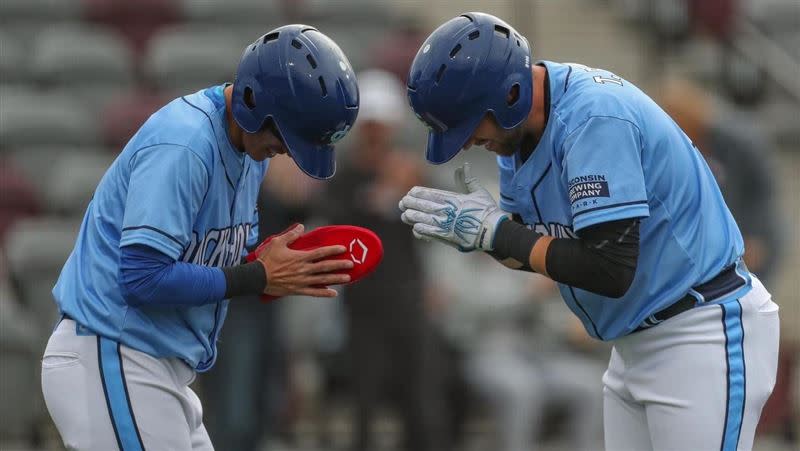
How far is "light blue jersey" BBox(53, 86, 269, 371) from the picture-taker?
390 cm

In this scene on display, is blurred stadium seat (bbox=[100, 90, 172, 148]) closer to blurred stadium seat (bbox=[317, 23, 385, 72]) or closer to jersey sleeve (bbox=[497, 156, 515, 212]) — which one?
blurred stadium seat (bbox=[317, 23, 385, 72])

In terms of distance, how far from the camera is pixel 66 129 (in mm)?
9391

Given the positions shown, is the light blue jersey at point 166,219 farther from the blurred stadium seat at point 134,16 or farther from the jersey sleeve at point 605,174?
the blurred stadium seat at point 134,16

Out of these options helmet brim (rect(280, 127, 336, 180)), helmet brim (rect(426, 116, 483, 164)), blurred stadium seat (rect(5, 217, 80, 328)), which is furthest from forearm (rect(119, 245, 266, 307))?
blurred stadium seat (rect(5, 217, 80, 328))

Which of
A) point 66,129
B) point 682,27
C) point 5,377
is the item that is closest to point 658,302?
point 5,377

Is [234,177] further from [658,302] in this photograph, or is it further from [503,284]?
[503,284]

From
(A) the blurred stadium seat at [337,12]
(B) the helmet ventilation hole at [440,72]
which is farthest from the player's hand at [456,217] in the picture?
(A) the blurred stadium seat at [337,12]

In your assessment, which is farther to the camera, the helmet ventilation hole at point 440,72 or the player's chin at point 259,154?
the player's chin at point 259,154

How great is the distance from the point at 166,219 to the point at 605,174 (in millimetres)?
1265

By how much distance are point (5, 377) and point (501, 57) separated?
475 centimetres

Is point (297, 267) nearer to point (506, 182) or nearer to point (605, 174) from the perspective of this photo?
point (506, 182)

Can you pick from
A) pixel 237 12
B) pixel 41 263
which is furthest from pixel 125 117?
pixel 237 12

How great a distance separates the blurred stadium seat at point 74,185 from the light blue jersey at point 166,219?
438cm

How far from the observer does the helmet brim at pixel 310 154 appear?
13.7ft
